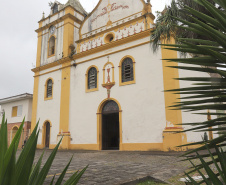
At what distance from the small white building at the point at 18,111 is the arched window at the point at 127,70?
978 centimetres

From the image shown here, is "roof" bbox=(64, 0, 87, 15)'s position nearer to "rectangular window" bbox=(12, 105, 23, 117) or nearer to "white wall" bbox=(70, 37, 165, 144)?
"white wall" bbox=(70, 37, 165, 144)

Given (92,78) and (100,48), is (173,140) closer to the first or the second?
(92,78)

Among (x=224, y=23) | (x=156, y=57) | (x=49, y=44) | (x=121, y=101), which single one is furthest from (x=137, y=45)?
(x=224, y=23)

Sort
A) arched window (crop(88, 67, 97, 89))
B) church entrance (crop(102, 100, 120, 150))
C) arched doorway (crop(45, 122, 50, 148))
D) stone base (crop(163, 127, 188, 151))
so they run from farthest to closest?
arched doorway (crop(45, 122, 50, 148)) < arched window (crop(88, 67, 97, 89)) < church entrance (crop(102, 100, 120, 150)) < stone base (crop(163, 127, 188, 151))

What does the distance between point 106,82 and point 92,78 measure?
1.31 metres

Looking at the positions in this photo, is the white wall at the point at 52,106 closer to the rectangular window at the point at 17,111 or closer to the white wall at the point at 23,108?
the white wall at the point at 23,108

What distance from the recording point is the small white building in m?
17.9

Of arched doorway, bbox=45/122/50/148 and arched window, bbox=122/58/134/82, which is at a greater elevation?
arched window, bbox=122/58/134/82

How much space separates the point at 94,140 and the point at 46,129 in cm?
451

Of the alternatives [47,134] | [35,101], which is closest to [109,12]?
[35,101]

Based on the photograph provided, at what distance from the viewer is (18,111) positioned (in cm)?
1917

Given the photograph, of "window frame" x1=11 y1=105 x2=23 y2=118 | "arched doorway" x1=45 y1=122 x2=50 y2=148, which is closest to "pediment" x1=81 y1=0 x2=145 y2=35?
"arched doorway" x1=45 y1=122 x2=50 y2=148

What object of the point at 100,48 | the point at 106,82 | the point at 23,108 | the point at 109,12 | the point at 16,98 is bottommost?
the point at 23,108

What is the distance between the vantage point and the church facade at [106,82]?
1037 centimetres
